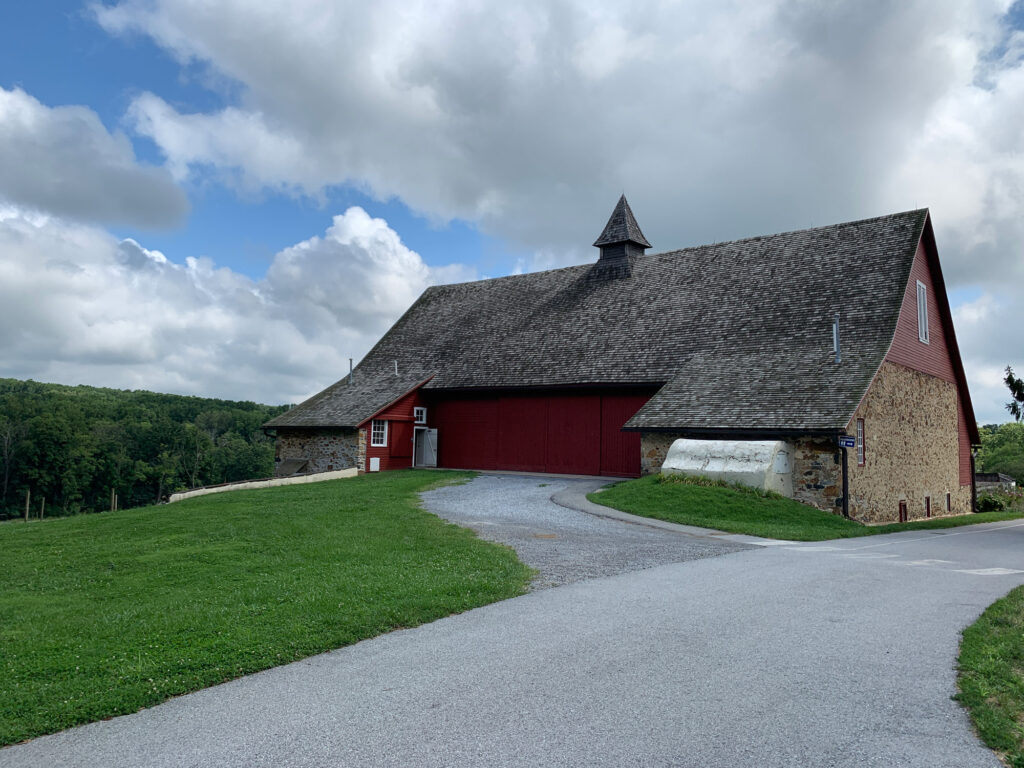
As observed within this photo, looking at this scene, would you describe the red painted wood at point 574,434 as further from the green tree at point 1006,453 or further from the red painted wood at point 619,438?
the green tree at point 1006,453

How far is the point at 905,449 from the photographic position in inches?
968

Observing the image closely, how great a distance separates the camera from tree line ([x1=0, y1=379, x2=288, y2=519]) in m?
81.6

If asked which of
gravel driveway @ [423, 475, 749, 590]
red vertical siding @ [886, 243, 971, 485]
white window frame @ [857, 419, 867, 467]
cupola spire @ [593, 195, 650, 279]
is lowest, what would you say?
gravel driveway @ [423, 475, 749, 590]

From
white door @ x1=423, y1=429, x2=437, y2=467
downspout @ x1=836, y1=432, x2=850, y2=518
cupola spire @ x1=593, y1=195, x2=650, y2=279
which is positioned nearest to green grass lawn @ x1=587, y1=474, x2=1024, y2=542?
downspout @ x1=836, y1=432, x2=850, y2=518

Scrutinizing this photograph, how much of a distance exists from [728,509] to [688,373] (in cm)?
758

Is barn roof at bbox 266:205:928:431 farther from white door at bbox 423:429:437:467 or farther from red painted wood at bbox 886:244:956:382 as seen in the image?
white door at bbox 423:429:437:467

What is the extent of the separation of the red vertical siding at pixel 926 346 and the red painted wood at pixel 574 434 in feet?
33.1

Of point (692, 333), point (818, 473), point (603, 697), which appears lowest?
point (603, 697)

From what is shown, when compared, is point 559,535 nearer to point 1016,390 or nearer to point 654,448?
point 654,448

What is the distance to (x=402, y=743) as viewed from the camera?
190 inches

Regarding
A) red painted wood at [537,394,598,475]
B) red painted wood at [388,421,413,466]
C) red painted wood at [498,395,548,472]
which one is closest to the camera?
red painted wood at [537,394,598,475]

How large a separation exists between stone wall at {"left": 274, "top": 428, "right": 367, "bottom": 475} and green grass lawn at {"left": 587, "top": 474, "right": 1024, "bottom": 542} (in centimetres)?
1230

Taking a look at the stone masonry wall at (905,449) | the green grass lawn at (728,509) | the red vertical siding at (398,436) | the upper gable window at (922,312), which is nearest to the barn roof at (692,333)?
the red vertical siding at (398,436)

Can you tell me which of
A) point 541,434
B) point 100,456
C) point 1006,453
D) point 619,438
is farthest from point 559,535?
point 1006,453
